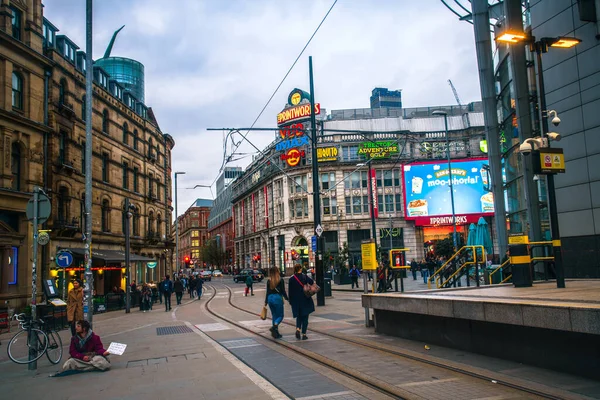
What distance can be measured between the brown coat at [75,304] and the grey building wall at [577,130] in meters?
16.0

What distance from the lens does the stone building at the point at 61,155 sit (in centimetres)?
2402

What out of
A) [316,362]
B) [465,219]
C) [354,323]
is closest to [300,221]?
[465,219]

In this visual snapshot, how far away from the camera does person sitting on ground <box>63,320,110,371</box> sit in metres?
9.33

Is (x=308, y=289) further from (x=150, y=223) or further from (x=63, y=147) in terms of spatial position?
(x=150, y=223)

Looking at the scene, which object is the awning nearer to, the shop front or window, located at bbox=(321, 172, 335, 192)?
window, located at bbox=(321, 172, 335, 192)

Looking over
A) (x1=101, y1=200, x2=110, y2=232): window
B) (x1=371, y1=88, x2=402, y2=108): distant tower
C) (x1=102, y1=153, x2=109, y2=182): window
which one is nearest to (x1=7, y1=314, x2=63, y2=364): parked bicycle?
(x1=101, y1=200, x2=110, y2=232): window

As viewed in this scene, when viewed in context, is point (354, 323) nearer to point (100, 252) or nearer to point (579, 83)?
point (579, 83)

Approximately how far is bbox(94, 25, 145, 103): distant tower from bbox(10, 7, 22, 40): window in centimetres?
6069

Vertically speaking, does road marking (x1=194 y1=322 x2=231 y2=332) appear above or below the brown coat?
below

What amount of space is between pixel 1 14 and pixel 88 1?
1306 centimetres

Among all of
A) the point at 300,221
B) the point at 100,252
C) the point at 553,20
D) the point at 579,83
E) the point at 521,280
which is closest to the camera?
the point at 521,280

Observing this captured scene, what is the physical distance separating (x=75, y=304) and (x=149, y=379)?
6216 mm

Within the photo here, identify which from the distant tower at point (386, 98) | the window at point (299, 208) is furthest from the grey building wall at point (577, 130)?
the distant tower at point (386, 98)

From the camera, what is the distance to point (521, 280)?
1245 centimetres
